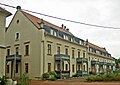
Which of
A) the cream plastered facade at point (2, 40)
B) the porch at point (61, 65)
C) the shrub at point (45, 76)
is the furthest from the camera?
the porch at point (61, 65)

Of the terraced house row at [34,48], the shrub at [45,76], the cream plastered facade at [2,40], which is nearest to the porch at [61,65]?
the terraced house row at [34,48]

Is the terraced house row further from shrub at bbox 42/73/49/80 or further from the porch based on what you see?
shrub at bbox 42/73/49/80

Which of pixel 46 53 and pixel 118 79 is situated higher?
pixel 46 53

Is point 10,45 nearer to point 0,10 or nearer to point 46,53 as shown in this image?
point 46,53

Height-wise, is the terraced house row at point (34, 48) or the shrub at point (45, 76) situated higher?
the terraced house row at point (34, 48)

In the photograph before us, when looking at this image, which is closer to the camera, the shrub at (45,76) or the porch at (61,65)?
the shrub at (45,76)

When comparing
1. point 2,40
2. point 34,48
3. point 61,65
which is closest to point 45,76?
point 61,65

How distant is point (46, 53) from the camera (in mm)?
37625

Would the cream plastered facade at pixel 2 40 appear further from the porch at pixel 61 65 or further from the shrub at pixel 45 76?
the porch at pixel 61 65

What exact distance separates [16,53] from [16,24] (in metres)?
5.30

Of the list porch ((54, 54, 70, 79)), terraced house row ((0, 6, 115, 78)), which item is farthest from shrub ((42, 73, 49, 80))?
porch ((54, 54, 70, 79))

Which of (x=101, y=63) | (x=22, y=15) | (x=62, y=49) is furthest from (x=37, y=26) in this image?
(x=101, y=63)

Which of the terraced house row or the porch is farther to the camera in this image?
the porch

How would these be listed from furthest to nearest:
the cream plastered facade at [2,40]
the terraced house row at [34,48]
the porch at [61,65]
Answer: the porch at [61,65], the terraced house row at [34,48], the cream plastered facade at [2,40]
